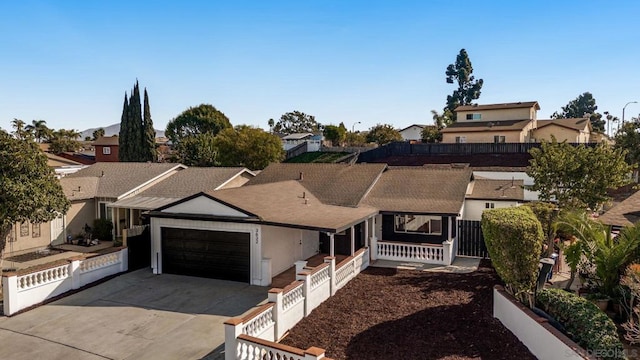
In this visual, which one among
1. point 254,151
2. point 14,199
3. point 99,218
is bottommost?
point 99,218

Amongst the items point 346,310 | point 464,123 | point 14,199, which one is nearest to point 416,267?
point 346,310

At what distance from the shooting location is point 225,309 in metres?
12.7

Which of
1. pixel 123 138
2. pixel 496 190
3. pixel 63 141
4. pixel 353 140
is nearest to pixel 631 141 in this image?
pixel 496 190

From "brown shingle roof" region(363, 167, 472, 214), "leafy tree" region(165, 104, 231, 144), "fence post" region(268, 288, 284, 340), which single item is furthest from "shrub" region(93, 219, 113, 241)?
"leafy tree" region(165, 104, 231, 144)

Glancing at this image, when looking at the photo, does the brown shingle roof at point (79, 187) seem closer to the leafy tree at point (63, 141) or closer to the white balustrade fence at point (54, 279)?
the white balustrade fence at point (54, 279)

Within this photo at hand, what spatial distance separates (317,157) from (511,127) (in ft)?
87.6

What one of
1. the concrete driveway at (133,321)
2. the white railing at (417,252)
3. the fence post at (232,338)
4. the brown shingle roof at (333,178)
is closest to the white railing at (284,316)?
the fence post at (232,338)

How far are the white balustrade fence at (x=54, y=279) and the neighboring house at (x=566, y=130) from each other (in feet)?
177

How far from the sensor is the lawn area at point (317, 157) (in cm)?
6131

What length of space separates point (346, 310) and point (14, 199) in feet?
39.5

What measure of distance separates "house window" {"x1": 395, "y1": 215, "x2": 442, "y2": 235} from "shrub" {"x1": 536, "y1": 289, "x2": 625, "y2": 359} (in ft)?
27.1

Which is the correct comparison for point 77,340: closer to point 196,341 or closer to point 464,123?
point 196,341

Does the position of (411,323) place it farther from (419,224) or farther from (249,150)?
A: (249,150)

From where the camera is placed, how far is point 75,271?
14.6 m
